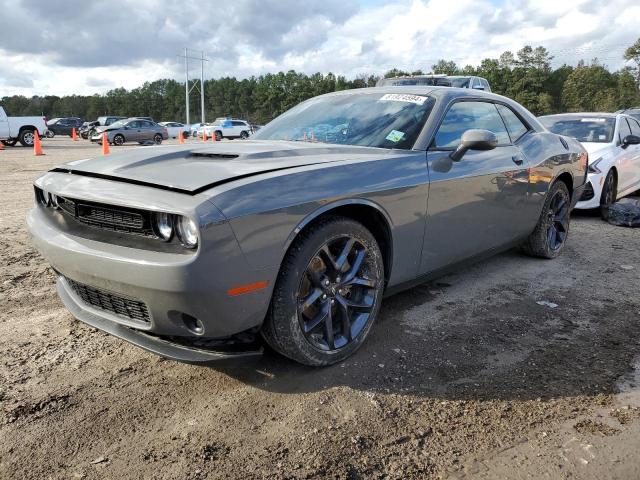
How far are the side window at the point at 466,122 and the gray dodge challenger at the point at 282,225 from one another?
0.06 feet

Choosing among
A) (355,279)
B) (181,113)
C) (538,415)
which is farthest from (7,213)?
(181,113)

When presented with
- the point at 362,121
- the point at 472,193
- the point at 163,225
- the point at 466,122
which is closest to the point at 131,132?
the point at 362,121

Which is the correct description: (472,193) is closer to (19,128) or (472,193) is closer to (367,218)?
(367,218)

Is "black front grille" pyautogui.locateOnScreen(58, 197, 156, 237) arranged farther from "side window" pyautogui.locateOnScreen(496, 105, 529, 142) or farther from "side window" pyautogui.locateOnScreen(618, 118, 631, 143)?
"side window" pyautogui.locateOnScreen(618, 118, 631, 143)

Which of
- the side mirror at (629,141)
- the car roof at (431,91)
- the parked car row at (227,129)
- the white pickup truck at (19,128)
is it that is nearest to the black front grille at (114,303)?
the car roof at (431,91)

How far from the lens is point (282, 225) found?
231cm

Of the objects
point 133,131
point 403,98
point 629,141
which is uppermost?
point 403,98

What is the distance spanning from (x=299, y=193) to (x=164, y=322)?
33.0 inches

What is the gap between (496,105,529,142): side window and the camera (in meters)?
4.25

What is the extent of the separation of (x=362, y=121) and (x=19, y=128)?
2296 centimetres

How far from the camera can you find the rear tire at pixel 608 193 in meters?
6.93

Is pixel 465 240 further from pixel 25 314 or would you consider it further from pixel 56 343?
pixel 25 314

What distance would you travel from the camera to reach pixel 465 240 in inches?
138

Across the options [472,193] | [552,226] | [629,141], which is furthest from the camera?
[629,141]
